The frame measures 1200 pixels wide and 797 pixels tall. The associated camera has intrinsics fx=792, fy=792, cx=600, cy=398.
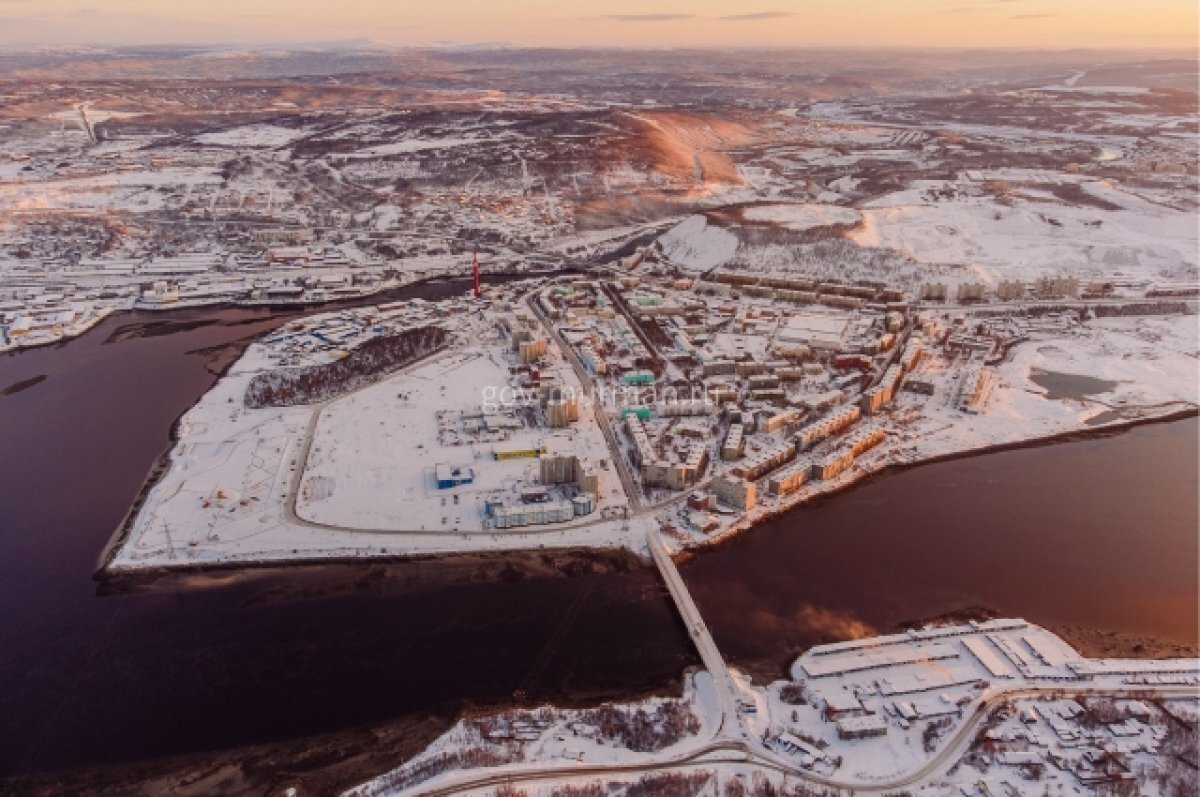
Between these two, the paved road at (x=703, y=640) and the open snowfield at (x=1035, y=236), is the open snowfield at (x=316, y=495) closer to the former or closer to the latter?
the paved road at (x=703, y=640)

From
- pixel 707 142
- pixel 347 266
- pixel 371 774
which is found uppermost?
pixel 707 142

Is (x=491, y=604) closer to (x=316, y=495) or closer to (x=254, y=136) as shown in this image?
(x=316, y=495)

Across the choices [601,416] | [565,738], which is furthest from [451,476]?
[565,738]

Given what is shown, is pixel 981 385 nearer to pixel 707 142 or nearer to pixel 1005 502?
pixel 1005 502

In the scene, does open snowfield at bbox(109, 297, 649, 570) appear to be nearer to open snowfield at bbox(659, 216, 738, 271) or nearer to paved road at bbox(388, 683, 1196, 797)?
paved road at bbox(388, 683, 1196, 797)

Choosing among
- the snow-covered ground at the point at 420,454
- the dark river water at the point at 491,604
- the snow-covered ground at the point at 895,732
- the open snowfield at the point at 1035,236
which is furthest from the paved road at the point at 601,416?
the open snowfield at the point at 1035,236

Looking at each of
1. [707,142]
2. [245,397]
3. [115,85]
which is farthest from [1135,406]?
[115,85]
